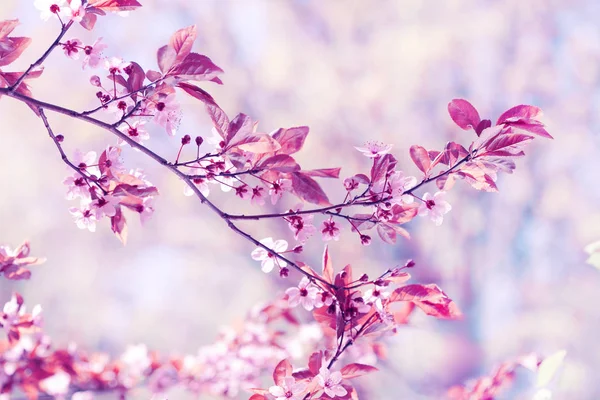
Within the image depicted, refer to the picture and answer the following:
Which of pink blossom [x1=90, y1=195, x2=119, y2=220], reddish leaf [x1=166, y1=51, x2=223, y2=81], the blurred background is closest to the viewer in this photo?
reddish leaf [x1=166, y1=51, x2=223, y2=81]

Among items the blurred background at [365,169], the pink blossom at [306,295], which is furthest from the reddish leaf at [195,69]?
the blurred background at [365,169]

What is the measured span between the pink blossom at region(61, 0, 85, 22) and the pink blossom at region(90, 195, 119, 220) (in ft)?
0.75

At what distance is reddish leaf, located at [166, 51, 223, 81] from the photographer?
576mm

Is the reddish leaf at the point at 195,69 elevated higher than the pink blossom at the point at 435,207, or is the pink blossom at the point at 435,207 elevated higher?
the reddish leaf at the point at 195,69

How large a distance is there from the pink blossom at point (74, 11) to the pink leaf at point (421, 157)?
1.47 feet

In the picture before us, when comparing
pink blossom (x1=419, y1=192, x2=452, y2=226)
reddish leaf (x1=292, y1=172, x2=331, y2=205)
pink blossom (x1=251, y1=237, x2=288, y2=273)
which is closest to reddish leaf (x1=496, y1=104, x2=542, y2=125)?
pink blossom (x1=419, y1=192, x2=452, y2=226)

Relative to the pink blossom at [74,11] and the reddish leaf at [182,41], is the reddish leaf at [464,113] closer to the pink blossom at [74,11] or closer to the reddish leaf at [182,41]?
the reddish leaf at [182,41]

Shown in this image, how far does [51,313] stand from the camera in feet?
10.00

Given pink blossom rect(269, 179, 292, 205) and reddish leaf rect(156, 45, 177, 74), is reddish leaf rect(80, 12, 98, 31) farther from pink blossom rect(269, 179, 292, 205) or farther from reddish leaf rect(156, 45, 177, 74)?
pink blossom rect(269, 179, 292, 205)

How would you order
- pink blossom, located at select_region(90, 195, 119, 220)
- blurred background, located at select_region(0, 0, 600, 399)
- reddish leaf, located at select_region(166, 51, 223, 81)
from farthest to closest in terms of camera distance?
blurred background, located at select_region(0, 0, 600, 399) → pink blossom, located at select_region(90, 195, 119, 220) → reddish leaf, located at select_region(166, 51, 223, 81)

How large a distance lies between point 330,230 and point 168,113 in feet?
0.92

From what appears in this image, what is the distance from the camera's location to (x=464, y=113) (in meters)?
0.64

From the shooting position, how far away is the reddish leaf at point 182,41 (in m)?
0.58

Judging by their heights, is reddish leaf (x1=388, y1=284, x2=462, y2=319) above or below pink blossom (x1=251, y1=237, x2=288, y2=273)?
below
